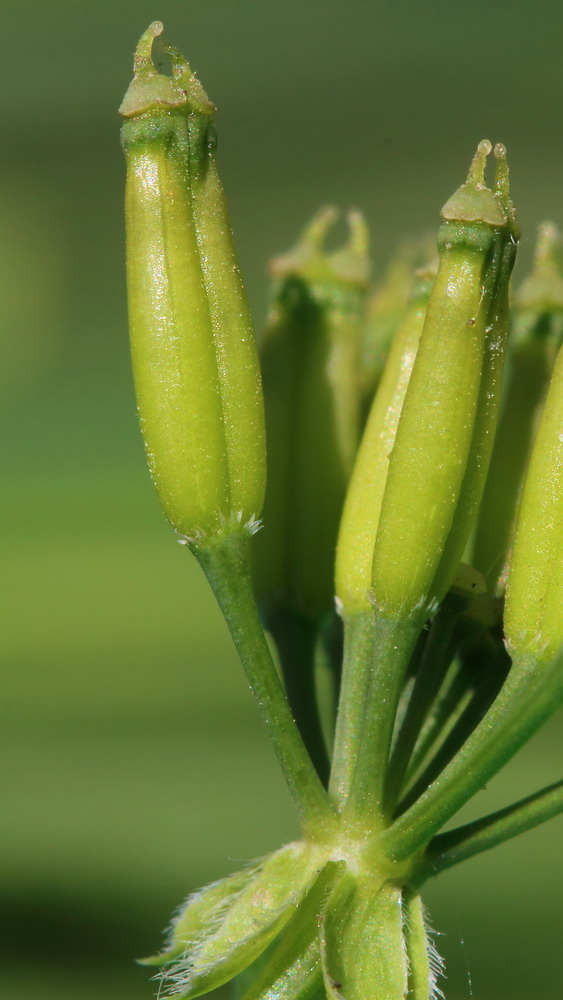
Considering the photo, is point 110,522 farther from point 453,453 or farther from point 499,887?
point 453,453

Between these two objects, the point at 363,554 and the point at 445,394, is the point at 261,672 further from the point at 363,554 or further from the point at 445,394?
the point at 445,394

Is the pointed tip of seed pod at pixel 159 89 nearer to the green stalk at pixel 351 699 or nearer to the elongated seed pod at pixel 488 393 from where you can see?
the elongated seed pod at pixel 488 393

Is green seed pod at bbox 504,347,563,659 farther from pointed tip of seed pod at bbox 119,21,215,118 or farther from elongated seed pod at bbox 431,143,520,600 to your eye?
pointed tip of seed pod at bbox 119,21,215,118

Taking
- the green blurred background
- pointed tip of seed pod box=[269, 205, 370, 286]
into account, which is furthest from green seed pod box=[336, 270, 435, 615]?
the green blurred background

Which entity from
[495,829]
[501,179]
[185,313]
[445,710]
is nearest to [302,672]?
[445,710]

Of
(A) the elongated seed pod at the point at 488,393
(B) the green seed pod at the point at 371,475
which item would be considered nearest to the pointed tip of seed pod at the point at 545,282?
(B) the green seed pod at the point at 371,475

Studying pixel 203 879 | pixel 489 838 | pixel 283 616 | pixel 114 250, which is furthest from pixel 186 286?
pixel 114 250
